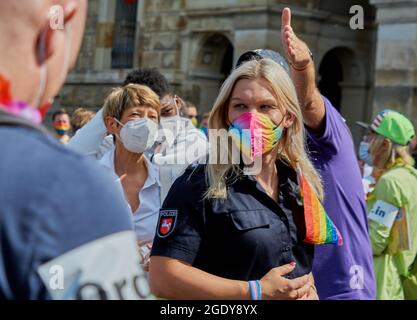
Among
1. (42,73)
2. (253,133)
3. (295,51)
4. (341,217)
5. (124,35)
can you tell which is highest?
(124,35)

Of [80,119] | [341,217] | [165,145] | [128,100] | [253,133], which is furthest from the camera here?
[80,119]

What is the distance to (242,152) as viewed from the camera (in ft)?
10.4

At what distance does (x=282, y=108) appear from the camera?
332 centimetres

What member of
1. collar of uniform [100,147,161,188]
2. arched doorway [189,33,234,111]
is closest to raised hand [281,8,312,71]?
collar of uniform [100,147,161,188]

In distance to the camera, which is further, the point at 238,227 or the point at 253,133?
the point at 253,133

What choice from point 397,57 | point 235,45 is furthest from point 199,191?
point 235,45

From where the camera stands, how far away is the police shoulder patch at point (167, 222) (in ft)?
9.80

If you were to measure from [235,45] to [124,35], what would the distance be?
12.3 ft

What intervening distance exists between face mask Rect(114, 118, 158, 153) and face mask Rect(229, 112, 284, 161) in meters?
1.53

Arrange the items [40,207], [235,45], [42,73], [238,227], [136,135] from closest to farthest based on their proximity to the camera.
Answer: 1. [40,207]
2. [42,73]
3. [238,227]
4. [136,135]
5. [235,45]

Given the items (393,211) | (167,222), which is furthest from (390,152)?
(167,222)

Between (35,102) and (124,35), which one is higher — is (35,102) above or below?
below

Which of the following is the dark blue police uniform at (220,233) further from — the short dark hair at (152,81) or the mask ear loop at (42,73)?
the short dark hair at (152,81)

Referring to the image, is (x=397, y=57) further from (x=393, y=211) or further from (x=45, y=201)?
(x=45, y=201)
